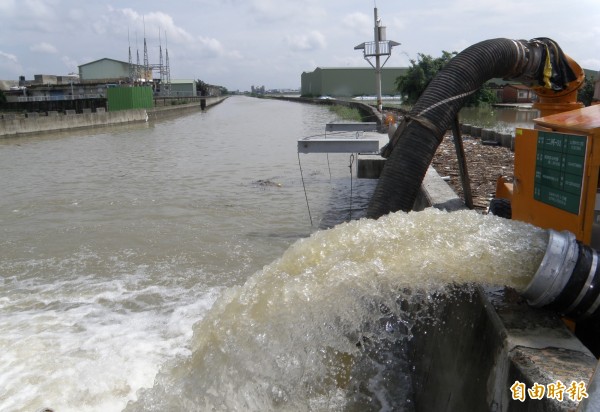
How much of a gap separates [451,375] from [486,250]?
758 mm

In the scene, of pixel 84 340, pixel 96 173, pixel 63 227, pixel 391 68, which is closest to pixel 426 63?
pixel 96 173

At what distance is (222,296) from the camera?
11.7 ft

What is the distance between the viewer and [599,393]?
1.47m

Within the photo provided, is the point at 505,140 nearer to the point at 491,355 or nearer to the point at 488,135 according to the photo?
the point at 488,135

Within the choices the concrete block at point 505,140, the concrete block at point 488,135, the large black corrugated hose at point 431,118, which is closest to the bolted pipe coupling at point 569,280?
the large black corrugated hose at point 431,118

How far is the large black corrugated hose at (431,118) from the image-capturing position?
496cm

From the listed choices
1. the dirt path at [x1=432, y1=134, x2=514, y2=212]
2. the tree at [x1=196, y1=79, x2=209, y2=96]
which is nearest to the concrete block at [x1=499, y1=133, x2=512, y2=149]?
the dirt path at [x1=432, y1=134, x2=514, y2=212]

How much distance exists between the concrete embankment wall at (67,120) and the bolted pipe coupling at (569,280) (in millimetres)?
27125

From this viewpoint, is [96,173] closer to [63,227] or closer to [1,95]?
[63,227]

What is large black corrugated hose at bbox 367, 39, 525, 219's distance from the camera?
195 inches

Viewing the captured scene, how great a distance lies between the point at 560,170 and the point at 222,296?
232cm

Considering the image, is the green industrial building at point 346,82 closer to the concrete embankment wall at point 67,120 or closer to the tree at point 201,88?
the tree at point 201,88

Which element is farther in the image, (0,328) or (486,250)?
(0,328)

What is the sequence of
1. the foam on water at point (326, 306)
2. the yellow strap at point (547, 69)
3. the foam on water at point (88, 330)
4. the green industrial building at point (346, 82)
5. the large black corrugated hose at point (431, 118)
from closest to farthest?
A: the foam on water at point (326, 306) < the foam on water at point (88, 330) < the large black corrugated hose at point (431, 118) < the yellow strap at point (547, 69) < the green industrial building at point (346, 82)
